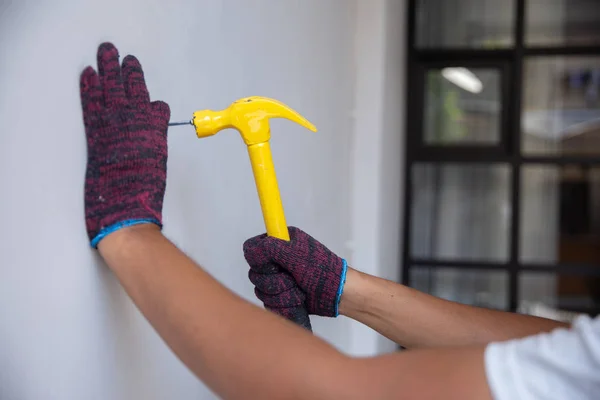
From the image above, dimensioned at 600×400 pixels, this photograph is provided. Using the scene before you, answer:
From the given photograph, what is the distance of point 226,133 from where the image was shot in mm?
1079

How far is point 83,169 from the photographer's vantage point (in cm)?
70

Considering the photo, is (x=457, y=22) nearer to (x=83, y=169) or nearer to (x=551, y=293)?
(x=551, y=293)

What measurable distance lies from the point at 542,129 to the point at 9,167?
2.30 meters

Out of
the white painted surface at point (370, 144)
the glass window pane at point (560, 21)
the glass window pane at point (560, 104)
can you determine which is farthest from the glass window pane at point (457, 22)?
the white painted surface at point (370, 144)

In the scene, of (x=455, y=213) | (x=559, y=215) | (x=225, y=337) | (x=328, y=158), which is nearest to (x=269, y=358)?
(x=225, y=337)

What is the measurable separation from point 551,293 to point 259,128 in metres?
2.07

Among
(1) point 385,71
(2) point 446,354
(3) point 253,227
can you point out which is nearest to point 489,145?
(1) point 385,71

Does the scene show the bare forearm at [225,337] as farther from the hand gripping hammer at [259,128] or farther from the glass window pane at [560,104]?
the glass window pane at [560,104]

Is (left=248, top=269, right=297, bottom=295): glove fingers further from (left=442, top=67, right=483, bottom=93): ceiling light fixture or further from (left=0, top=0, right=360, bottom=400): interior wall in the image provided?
(left=442, top=67, right=483, bottom=93): ceiling light fixture

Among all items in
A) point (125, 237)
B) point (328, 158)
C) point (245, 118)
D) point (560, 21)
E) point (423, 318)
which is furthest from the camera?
point (560, 21)

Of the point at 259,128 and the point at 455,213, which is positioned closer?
the point at 259,128

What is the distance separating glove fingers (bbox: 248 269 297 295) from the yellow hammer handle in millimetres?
50

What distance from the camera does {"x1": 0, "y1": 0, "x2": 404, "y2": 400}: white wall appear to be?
1.99ft

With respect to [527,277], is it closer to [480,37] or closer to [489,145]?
[489,145]
